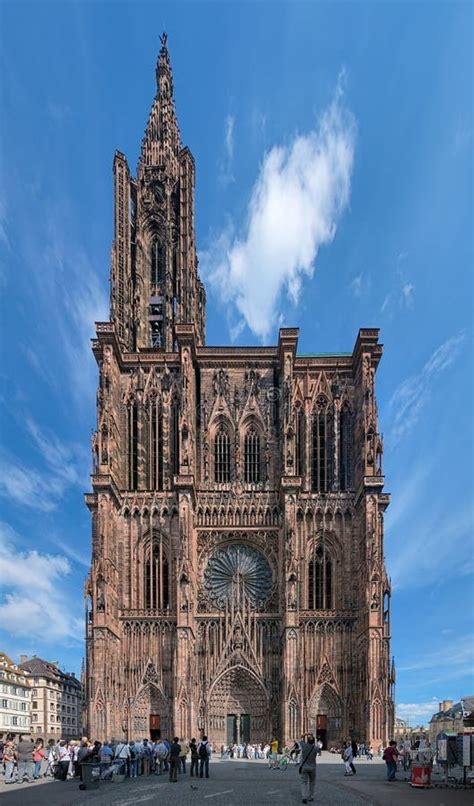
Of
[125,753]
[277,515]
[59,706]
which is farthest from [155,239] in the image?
[59,706]

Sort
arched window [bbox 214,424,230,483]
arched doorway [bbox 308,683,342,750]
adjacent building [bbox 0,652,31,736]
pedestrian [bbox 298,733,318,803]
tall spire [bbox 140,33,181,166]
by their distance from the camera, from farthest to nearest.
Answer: adjacent building [bbox 0,652,31,736] < tall spire [bbox 140,33,181,166] < arched window [bbox 214,424,230,483] < arched doorway [bbox 308,683,342,750] < pedestrian [bbox 298,733,318,803]

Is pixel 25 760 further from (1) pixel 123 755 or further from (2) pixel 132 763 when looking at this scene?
(2) pixel 132 763

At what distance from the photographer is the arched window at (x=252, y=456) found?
5725 centimetres

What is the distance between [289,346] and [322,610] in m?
17.2

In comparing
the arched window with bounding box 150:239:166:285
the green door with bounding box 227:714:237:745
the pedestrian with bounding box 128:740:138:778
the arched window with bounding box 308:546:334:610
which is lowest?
the green door with bounding box 227:714:237:745

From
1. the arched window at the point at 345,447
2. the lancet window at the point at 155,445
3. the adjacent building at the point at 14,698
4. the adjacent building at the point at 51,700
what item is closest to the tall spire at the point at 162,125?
the lancet window at the point at 155,445

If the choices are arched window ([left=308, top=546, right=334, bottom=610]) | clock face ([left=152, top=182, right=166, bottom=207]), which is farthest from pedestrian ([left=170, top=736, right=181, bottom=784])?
clock face ([left=152, top=182, right=166, bottom=207])

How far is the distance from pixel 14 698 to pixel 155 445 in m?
49.7

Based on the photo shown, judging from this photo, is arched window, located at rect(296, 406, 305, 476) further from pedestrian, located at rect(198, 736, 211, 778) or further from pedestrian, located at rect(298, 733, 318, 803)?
pedestrian, located at rect(298, 733, 318, 803)

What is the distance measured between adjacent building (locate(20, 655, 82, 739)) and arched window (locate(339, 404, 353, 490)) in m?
61.9

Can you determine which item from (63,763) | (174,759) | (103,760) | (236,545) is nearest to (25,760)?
(63,763)

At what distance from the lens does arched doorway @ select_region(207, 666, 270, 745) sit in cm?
5259

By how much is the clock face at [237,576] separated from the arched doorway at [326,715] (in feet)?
22.0

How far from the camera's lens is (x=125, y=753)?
28906mm
